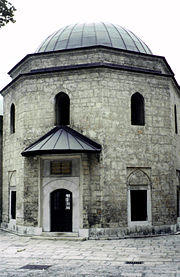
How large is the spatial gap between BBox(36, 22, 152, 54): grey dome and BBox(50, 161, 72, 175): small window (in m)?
5.07

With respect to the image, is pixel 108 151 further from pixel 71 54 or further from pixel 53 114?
pixel 71 54

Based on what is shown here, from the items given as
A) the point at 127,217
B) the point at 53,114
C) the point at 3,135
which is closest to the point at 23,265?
the point at 127,217

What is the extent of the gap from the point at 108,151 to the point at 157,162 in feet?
6.90

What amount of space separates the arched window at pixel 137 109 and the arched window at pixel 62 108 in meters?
2.59

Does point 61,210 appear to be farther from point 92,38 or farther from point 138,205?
point 92,38

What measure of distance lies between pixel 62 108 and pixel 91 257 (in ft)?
20.7

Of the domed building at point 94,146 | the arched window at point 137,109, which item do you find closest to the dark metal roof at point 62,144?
the domed building at point 94,146

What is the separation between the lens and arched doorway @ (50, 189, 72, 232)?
11844 mm

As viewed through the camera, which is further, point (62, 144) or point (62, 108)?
point (62, 108)

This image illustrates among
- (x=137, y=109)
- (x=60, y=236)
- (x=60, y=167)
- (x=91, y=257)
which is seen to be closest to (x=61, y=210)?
(x=60, y=236)

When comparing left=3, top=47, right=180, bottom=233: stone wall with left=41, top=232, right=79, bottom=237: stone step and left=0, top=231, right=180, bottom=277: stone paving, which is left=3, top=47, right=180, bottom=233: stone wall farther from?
left=0, top=231, right=180, bottom=277: stone paving

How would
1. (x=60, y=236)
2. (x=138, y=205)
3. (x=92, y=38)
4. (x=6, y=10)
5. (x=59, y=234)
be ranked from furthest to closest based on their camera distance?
(x=92, y=38) < (x=138, y=205) < (x=59, y=234) < (x=60, y=236) < (x=6, y=10)

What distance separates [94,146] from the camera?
1177 cm

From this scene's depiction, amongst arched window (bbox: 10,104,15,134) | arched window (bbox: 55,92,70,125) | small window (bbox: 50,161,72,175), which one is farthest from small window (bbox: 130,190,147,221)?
arched window (bbox: 10,104,15,134)
